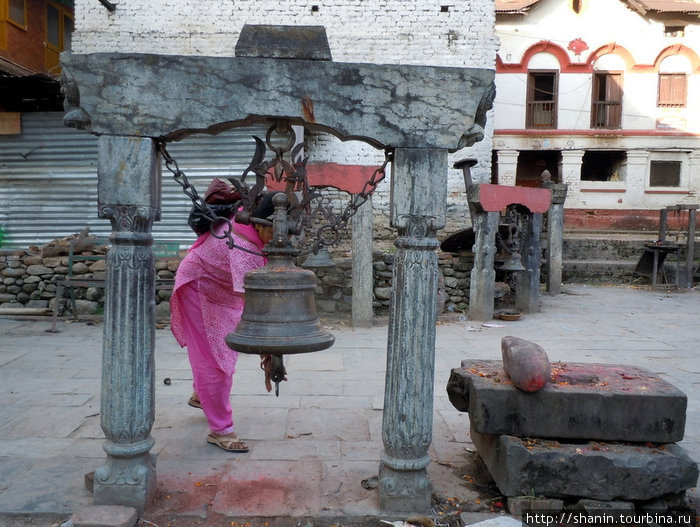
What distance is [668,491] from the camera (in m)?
2.88

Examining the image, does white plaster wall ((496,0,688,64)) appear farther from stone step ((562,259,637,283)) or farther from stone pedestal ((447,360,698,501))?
stone pedestal ((447,360,698,501))

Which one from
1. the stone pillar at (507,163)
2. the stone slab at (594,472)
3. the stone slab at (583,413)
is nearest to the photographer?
the stone slab at (594,472)

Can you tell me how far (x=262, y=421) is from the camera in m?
4.24

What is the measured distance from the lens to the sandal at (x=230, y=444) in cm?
362


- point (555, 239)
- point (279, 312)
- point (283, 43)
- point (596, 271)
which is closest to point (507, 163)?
point (596, 271)

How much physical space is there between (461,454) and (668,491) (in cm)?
122

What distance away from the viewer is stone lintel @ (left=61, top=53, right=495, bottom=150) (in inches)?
107

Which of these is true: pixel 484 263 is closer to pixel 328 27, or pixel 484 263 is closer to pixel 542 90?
pixel 328 27

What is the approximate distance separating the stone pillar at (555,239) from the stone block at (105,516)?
10902 mm

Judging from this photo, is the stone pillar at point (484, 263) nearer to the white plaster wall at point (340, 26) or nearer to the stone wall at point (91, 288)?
the stone wall at point (91, 288)

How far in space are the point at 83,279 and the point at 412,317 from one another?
6.95 m

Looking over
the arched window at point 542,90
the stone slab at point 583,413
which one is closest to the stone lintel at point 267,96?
the stone slab at point 583,413

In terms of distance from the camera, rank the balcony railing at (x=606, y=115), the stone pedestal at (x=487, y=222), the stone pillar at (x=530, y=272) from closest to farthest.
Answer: the stone pedestal at (x=487, y=222)
the stone pillar at (x=530, y=272)
the balcony railing at (x=606, y=115)

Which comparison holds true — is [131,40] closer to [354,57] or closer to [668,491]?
[354,57]
